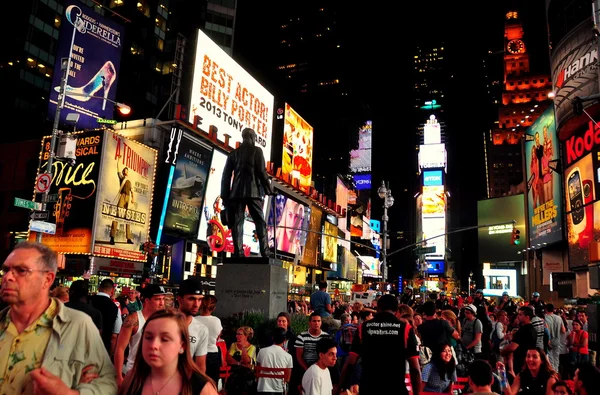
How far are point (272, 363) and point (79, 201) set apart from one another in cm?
2918

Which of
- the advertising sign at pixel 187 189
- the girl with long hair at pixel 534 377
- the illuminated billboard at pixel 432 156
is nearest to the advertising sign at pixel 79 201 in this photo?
the advertising sign at pixel 187 189

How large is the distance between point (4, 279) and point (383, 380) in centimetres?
493

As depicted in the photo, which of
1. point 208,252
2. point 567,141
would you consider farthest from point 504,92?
point 208,252

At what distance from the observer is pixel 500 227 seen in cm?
7425

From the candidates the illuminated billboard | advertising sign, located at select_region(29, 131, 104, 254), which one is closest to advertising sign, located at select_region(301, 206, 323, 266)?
advertising sign, located at select_region(29, 131, 104, 254)

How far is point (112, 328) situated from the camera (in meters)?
8.70

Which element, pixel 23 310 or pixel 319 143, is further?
pixel 319 143

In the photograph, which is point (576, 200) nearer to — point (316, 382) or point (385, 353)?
point (385, 353)

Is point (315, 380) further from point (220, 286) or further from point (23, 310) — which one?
point (220, 286)

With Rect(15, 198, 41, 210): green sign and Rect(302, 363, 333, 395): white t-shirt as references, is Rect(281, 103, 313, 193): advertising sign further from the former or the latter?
Rect(302, 363, 333, 395): white t-shirt

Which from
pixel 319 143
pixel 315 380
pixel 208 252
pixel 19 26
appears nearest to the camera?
pixel 315 380

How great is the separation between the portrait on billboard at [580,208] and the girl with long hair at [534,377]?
37942mm

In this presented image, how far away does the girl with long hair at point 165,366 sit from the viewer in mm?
2902

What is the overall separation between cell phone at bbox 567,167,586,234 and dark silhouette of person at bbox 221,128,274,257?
3748 cm
